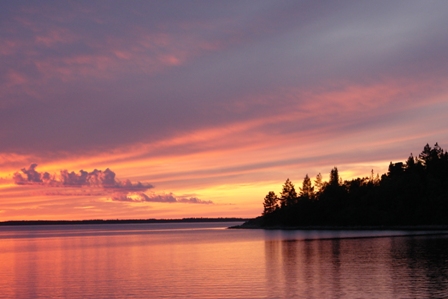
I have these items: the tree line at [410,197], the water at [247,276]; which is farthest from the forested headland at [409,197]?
the water at [247,276]

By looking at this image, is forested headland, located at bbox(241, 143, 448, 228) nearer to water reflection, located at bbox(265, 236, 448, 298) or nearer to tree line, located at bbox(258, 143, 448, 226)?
tree line, located at bbox(258, 143, 448, 226)

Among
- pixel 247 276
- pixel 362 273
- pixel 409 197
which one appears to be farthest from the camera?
pixel 409 197

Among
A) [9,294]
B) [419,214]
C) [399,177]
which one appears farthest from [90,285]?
[399,177]

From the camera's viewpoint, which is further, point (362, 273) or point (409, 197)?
point (409, 197)

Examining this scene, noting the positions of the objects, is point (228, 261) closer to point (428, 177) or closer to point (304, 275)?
point (304, 275)

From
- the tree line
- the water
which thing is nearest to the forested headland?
the tree line

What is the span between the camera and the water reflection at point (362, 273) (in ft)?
148

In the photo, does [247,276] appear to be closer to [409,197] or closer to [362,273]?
[362,273]

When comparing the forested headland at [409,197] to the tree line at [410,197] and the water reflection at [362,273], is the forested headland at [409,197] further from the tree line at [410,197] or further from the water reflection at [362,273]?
the water reflection at [362,273]

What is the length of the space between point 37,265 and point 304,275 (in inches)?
1716

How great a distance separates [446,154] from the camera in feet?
588

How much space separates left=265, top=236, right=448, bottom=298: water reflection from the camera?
4522 centimetres

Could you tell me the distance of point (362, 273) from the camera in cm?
5703

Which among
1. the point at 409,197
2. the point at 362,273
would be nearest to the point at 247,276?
the point at 362,273
